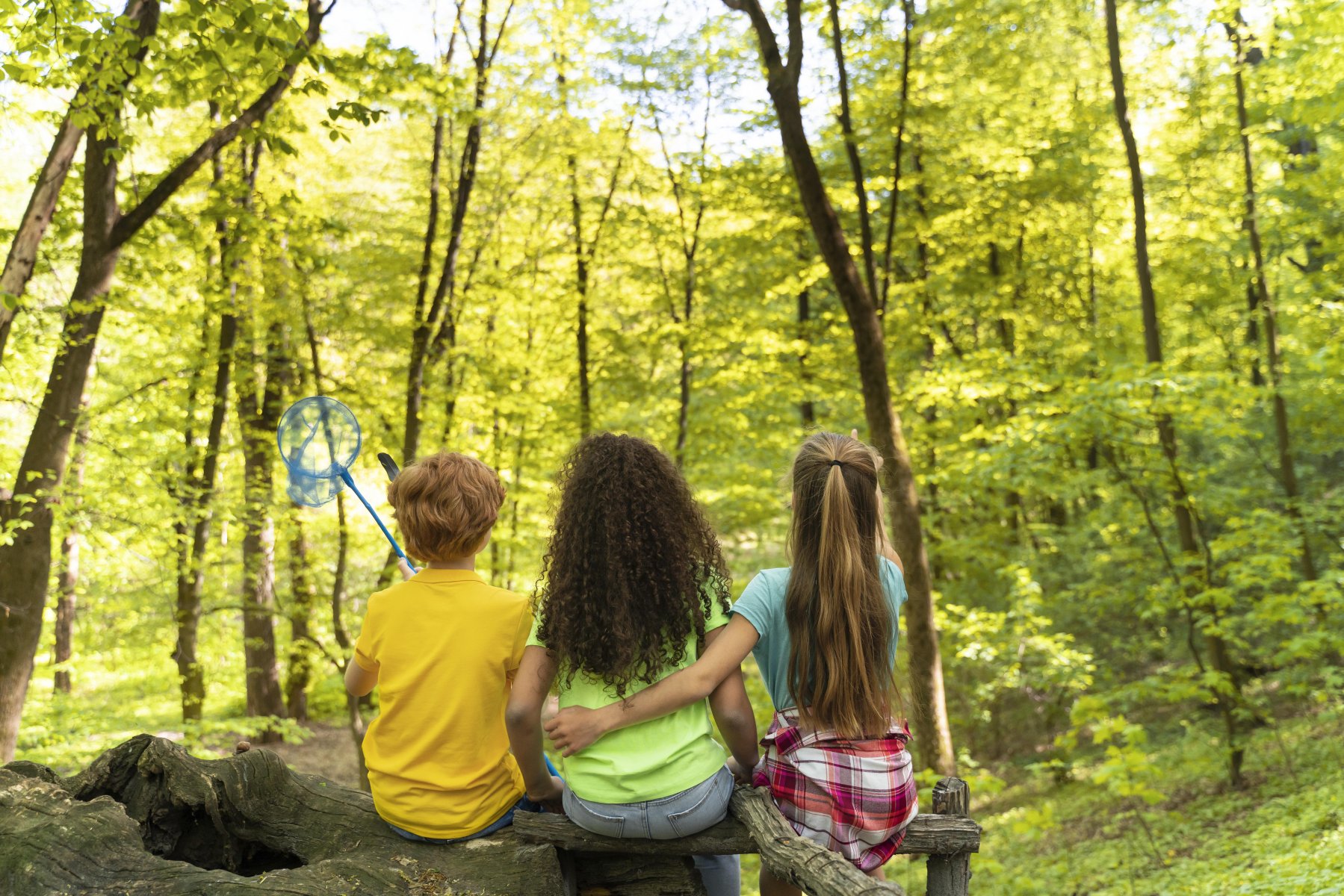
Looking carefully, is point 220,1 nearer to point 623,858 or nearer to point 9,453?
point 623,858

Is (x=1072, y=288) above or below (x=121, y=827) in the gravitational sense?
above

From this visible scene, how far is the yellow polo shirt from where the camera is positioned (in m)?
2.78

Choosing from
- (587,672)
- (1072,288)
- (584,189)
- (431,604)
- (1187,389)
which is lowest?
(587,672)

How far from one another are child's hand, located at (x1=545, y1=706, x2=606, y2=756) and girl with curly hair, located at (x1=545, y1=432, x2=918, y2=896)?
15mm

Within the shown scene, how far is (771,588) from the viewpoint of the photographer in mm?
2688

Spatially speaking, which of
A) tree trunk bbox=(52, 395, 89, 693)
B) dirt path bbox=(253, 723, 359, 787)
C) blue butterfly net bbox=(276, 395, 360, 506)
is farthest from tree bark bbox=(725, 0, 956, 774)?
tree trunk bbox=(52, 395, 89, 693)

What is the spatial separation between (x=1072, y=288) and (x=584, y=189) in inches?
343

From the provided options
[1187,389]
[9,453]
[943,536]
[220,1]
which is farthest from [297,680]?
[1187,389]

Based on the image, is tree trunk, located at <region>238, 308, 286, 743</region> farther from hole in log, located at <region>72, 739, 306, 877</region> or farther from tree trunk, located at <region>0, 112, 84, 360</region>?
hole in log, located at <region>72, 739, 306, 877</region>

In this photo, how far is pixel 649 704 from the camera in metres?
2.48

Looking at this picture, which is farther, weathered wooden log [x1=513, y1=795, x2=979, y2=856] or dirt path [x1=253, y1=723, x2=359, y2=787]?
dirt path [x1=253, y1=723, x2=359, y2=787]

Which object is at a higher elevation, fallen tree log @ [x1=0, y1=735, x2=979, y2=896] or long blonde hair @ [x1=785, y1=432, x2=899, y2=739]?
long blonde hair @ [x1=785, y1=432, x2=899, y2=739]

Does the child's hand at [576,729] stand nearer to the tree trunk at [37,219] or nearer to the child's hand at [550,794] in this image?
the child's hand at [550,794]

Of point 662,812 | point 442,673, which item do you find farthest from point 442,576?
point 662,812
